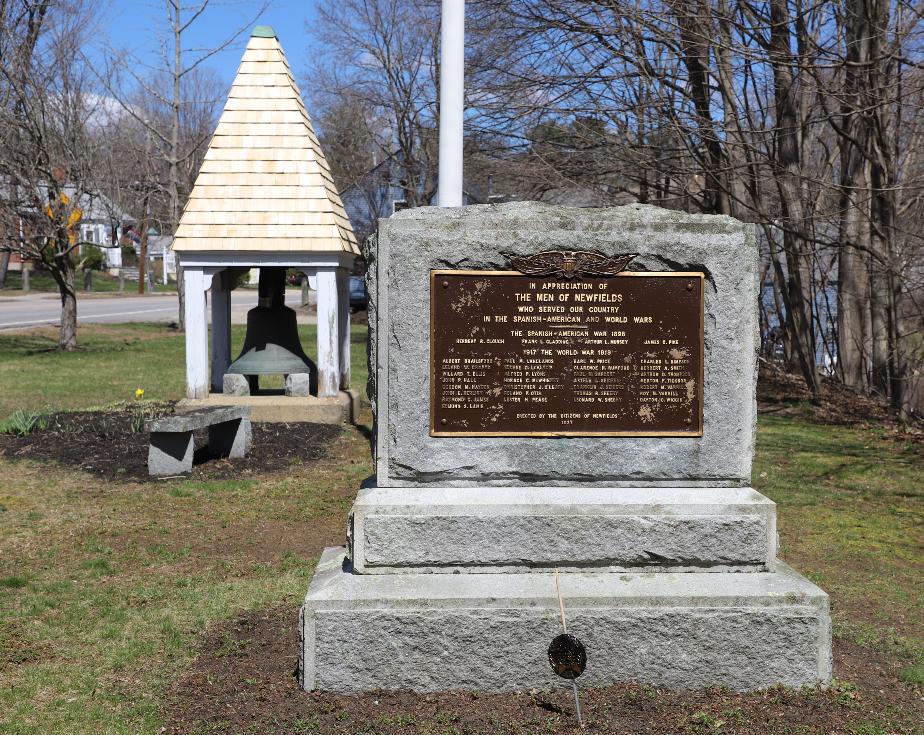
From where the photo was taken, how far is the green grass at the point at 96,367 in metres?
14.0

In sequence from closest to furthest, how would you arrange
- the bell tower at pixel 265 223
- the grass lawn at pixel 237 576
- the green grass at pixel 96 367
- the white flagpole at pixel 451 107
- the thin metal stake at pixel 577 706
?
the thin metal stake at pixel 577 706 < the grass lawn at pixel 237 576 < the white flagpole at pixel 451 107 < the bell tower at pixel 265 223 < the green grass at pixel 96 367

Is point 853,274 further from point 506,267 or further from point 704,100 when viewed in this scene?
point 506,267

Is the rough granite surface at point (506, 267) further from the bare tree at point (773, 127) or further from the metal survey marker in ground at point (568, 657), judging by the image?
the bare tree at point (773, 127)

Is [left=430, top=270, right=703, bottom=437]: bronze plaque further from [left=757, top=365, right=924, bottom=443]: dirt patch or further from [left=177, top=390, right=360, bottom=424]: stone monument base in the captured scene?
[left=757, top=365, right=924, bottom=443]: dirt patch

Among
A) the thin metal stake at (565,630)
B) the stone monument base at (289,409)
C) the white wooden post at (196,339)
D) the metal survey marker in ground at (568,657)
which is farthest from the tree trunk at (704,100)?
the metal survey marker in ground at (568,657)

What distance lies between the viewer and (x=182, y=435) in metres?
9.18

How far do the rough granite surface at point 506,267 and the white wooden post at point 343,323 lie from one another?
316 inches

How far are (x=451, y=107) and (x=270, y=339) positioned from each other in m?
5.00

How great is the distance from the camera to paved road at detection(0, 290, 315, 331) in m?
29.0

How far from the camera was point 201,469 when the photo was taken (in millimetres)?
9344

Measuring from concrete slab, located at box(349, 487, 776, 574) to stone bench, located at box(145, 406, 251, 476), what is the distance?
472 centimetres

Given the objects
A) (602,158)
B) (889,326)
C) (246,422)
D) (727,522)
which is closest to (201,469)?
(246,422)

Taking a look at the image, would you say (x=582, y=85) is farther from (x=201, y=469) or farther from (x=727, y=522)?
(x=727, y=522)

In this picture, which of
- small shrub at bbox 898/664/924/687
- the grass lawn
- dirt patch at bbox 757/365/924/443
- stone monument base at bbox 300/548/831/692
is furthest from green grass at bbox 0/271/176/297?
small shrub at bbox 898/664/924/687
